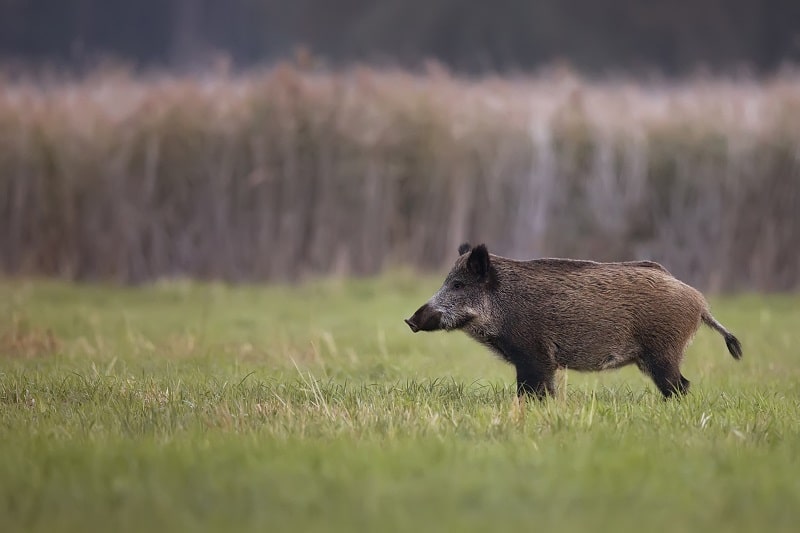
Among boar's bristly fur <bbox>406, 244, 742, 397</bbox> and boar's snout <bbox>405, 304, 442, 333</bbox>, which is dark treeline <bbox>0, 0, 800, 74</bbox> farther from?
boar's snout <bbox>405, 304, 442, 333</bbox>

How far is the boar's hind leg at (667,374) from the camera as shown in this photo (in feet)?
21.6

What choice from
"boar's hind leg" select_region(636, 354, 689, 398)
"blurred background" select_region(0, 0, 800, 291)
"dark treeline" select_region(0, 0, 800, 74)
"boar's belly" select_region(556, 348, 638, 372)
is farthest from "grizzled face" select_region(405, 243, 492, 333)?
"dark treeline" select_region(0, 0, 800, 74)

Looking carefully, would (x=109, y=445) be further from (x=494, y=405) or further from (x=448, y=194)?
(x=448, y=194)

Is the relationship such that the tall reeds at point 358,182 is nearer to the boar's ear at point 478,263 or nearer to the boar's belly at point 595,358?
the boar's ear at point 478,263

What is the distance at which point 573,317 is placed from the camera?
672 cm

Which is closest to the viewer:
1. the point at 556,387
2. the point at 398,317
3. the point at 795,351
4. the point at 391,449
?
the point at 391,449

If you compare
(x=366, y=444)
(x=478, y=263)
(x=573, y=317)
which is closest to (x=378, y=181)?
(x=478, y=263)

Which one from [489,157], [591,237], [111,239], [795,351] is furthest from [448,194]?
[795,351]

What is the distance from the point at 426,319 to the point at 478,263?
1.69 ft

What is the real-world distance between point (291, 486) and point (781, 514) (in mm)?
1801

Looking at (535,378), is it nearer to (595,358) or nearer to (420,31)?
(595,358)

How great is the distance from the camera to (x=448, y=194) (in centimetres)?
1507

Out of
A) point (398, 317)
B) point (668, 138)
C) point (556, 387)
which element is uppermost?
point (668, 138)

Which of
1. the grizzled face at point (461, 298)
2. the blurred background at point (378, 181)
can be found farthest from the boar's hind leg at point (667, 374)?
the blurred background at point (378, 181)
